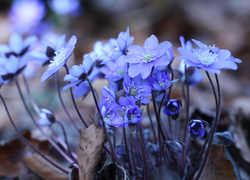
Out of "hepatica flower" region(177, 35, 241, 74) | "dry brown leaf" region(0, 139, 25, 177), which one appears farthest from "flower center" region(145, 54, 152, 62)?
"dry brown leaf" region(0, 139, 25, 177)

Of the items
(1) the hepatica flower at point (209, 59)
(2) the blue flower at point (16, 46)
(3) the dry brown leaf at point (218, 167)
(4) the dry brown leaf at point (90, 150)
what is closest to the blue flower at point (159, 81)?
(1) the hepatica flower at point (209, 59)

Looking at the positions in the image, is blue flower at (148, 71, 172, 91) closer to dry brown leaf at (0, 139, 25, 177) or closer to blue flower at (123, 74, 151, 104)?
blue flower at (123, 74, 151, 104)

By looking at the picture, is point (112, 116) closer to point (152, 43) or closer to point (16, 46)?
point (152, 43)

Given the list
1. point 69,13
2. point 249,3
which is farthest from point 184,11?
point 69,13

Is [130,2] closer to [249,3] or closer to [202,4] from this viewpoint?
[202,4]

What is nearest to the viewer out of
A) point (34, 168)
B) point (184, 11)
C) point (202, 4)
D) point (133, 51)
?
point (133, 51)

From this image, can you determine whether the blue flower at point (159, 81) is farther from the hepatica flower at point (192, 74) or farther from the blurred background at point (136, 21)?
the blurred background at point (136, 21)
